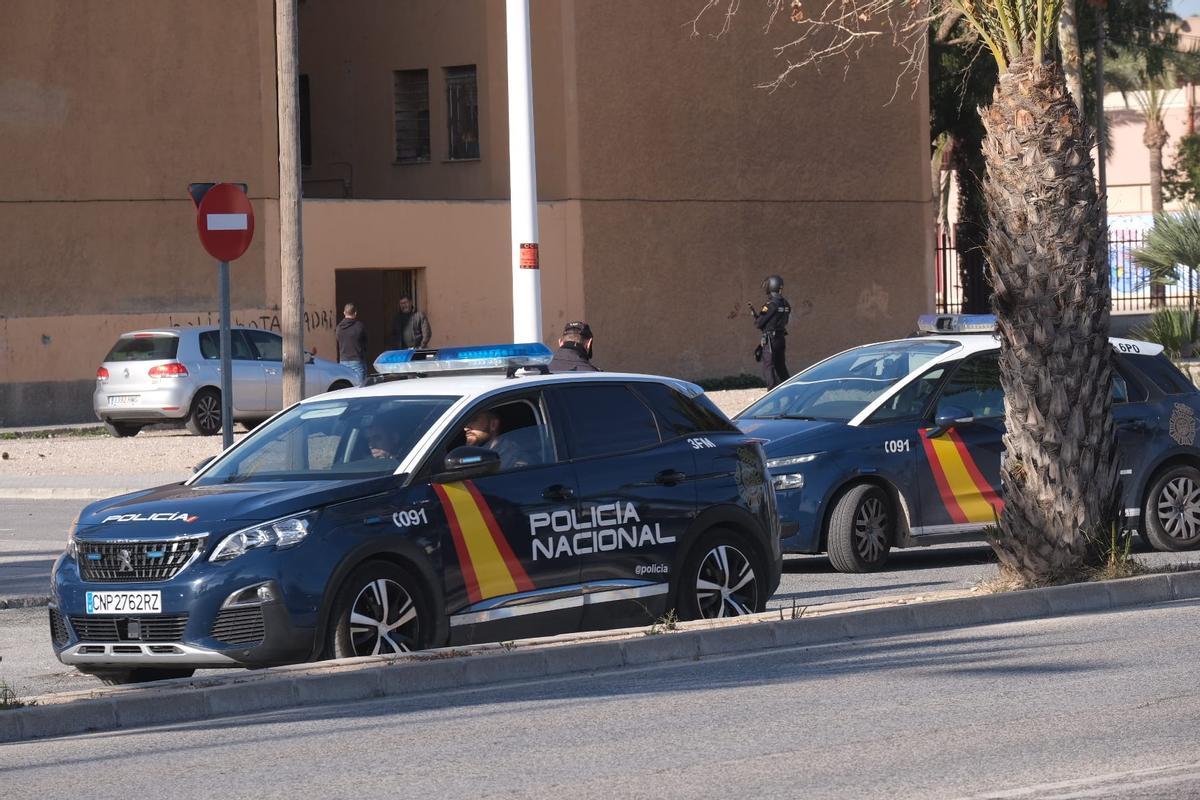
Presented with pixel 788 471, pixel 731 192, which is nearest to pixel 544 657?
pixel 788 471

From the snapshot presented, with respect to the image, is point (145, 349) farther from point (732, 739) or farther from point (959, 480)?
point (732, 739)

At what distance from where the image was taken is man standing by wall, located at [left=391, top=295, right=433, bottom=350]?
104 ft

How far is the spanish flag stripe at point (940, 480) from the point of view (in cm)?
1377

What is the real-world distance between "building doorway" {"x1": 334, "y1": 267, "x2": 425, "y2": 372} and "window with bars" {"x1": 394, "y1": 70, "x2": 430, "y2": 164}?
2767 millimetres

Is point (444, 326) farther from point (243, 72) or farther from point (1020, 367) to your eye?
point (1020, 367)

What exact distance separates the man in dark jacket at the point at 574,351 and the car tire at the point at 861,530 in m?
2.32

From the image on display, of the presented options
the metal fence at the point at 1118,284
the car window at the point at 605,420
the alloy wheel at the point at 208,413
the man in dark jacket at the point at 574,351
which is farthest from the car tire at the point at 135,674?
the metal fence at the point at 1118,284

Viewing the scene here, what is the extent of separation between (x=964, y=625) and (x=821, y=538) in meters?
2.86

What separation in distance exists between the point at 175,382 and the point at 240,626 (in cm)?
1906

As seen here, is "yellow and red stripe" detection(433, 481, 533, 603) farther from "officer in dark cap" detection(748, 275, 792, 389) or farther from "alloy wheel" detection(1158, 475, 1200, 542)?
"officer in dark cap" detection(748, 275, 792, 389)

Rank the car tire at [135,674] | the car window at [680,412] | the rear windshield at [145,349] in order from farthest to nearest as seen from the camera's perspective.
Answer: the rear windshield at [145,349] < the car window at [680,412] < the car tire at [135,674]

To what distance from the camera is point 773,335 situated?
2758cm

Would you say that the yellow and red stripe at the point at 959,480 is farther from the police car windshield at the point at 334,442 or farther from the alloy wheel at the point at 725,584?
the police car windshield at the point at 334,442

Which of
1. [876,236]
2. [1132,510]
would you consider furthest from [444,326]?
[1132,510]
